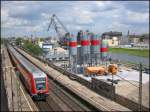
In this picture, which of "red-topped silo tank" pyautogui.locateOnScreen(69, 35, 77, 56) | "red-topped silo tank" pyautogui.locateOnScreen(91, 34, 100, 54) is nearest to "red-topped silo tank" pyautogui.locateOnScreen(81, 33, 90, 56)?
"red-topped silo tank" pyautogui.locateOnScreen(91, 34, 100, 54)

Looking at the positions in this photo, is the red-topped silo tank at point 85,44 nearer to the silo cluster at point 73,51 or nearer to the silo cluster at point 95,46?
the silo cluster at point 95,46

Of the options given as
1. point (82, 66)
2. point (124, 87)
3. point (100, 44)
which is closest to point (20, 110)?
point (124, 87)

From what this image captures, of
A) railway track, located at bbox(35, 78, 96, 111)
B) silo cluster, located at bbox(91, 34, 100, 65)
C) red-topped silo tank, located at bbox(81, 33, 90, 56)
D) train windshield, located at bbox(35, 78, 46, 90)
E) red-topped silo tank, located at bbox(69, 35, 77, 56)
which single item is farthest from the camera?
red-topped silo tank, located at bbox(69, 35, 77, 56)

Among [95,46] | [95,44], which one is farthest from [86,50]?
[95,44]

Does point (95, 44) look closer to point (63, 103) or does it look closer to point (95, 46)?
point (95, 46)

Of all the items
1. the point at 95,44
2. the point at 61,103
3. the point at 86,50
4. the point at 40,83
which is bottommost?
the point at 61,103

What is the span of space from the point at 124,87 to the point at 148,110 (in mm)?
23591

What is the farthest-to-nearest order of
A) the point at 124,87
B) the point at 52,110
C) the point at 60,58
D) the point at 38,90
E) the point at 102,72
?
1. the point at 60,58
2. the point at 102,72
3. the point at 124,87
4. the point at 38,90
5. the point at 52,110

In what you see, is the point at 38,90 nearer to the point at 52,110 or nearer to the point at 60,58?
the point at 52,110

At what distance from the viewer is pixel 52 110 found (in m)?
36.5

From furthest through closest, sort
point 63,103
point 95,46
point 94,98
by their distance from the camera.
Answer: point 95,46, point 94,98, point 63,103

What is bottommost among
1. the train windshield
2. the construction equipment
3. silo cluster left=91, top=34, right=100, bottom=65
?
the construction equipment

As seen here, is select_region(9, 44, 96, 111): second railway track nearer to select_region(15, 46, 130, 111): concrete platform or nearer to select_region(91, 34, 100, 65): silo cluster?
select_region(15, 46, 130, 111): concrete platform

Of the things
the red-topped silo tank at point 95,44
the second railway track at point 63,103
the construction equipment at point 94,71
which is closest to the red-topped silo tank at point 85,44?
the red-topped silo tank at point 95,44
